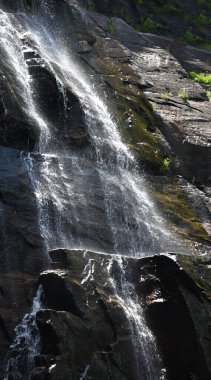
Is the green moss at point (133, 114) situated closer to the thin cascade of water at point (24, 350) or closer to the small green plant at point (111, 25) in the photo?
the small green plant at point (111, 25)

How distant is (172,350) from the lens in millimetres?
10320

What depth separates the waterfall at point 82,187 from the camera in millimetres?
10352

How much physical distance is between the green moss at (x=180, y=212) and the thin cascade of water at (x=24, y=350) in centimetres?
529

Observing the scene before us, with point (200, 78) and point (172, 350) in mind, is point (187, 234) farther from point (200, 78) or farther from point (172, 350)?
point (200, 78)

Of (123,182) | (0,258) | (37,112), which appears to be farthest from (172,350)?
(37,112)

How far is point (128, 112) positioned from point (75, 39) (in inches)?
175

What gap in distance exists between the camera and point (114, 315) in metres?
10.1

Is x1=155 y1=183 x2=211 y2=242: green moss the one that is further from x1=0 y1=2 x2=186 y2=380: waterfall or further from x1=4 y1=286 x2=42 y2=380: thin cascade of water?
x1=4 y1=286 x2=42 y2=380: thin cascade of water

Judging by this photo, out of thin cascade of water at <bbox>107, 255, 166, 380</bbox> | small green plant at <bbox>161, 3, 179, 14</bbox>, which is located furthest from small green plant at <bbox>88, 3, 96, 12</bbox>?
thin cascade of water at <bbox>107, 255, 166, 380</bbox>

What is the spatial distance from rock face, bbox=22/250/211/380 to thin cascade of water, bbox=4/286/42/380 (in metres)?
0.27

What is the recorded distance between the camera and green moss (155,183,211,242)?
45.9 feet

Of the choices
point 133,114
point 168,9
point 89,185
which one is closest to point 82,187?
point 89,185

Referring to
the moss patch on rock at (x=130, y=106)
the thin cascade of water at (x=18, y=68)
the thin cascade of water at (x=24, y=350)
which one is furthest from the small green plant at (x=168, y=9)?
the thin cascade of water at (x=24, y=350)

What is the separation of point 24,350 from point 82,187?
4.74 metres
